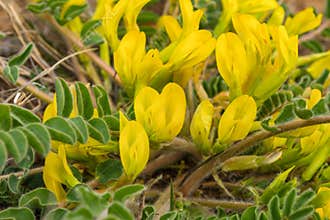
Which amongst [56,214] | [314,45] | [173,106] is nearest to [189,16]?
[173,106]

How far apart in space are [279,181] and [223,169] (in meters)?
0.10

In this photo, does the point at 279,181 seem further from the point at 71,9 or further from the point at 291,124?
the point at 71,9

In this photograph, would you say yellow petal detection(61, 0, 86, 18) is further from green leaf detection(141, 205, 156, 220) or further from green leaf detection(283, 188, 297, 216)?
green leaf detection(283, 188, 297, 216)

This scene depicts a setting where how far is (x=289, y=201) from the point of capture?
94 cm

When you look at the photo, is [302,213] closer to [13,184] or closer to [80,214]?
[80,214]

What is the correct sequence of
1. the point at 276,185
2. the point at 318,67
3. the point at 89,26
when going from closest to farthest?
1. the point at 276,185
2. the point at 89,26
3. the point at 318,67

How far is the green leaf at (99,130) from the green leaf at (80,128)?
4 centimetres

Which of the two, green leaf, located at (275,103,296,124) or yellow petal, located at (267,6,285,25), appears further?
yellow petal, located at (267,6,285,25)

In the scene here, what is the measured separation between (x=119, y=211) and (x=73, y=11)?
0.64m

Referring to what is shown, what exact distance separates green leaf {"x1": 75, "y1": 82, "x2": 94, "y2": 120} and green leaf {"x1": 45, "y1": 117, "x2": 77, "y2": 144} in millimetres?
100

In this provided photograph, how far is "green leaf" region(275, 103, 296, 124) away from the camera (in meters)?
1.03

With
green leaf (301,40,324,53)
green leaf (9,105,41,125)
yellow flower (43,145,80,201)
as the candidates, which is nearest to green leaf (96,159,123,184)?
yellow flower (43,145,80,201)

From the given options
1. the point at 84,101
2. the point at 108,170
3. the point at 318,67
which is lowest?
the point at 318,67

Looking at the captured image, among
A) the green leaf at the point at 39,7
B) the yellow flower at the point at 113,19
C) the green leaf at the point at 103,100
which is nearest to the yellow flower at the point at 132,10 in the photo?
the yellow flower at the point at 113,19
